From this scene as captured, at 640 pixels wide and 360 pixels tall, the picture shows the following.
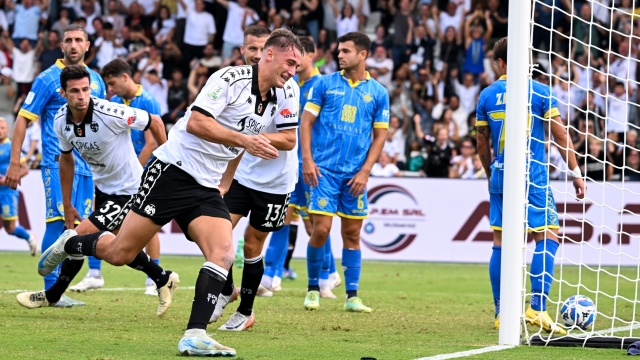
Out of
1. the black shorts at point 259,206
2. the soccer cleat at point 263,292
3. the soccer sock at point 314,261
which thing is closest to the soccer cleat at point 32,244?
the soccer cleat at point 263,292

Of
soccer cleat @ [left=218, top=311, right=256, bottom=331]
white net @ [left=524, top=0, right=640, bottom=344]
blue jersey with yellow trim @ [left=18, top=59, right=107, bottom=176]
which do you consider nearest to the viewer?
soccer cleat @ [left=218, top=311, right=256, bottom=331]

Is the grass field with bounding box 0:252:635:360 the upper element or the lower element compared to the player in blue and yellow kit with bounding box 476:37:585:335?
lower

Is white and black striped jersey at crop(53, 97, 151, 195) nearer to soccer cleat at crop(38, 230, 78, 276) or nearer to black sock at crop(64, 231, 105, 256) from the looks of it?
soccer cleat at crop(38, 230, 78, 276)

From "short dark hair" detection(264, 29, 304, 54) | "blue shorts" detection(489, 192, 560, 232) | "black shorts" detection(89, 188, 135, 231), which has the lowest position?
"black shorts" detection(89, 188, 135, 231)

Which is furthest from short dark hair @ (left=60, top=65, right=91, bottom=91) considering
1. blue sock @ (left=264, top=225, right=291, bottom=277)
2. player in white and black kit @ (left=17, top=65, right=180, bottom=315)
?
blue sock @ (left=264, top=225, right=291, bottom=277)

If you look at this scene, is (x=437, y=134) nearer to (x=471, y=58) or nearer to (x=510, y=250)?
(x=471, y=58)

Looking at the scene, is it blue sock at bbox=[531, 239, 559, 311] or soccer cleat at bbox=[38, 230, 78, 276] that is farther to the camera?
blue sock at bbox=[531, 239, 559, 311]

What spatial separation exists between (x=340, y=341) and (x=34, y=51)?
18.3 metres

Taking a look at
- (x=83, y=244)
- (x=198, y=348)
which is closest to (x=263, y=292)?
(x=83, y=244)

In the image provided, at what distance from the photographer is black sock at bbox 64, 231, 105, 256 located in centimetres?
722

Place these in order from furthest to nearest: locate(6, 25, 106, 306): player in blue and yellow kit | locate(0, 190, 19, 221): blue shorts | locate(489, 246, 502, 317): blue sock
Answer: locate(0, 190, 19, 221): blue shorts < locate(6, 25, 106, 306): player in blue and yellow kit < locate(489, 246, 502, 317): blue sock

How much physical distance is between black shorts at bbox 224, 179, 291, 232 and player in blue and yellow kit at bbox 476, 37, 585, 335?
1908 millimetres

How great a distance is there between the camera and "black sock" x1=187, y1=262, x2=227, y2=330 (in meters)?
5.93

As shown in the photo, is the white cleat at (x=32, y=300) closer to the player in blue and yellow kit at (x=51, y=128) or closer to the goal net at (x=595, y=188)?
the player in blue and yellow kit at (x=51, y=128)
